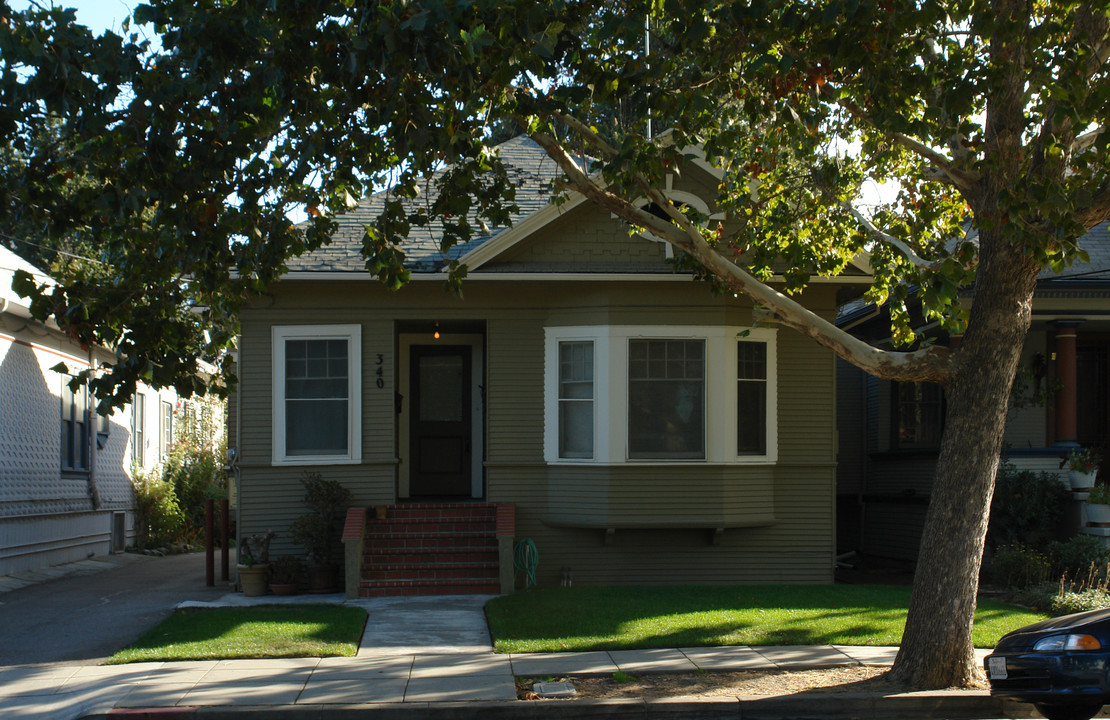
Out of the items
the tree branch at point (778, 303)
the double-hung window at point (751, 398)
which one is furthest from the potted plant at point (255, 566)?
the tree branch at point (778, 303)

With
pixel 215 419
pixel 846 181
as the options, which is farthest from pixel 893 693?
pixel 215 419

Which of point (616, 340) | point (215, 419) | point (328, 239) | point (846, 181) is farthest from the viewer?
point (215, 419)

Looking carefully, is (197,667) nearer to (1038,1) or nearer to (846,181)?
(846,181)

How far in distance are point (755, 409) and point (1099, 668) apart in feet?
25.0

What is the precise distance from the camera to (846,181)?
38.2 feet

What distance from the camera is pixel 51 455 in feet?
56.9

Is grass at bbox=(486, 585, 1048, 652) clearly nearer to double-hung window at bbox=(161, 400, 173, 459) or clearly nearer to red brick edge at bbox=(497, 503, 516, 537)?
red brick edge at bbox=(497, 503, 516, 537)

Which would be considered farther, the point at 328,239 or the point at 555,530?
the point at 555,530

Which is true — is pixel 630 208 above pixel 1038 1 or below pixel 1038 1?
below

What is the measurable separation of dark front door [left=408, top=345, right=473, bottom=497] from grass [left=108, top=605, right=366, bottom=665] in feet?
12.4

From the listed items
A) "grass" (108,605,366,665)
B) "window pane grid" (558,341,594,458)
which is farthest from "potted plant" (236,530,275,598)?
"window pane grid" (558,341,594,458)

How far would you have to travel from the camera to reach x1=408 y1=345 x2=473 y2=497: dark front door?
51.2ft

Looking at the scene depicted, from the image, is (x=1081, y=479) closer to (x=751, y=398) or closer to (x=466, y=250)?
(x=751, y=398)

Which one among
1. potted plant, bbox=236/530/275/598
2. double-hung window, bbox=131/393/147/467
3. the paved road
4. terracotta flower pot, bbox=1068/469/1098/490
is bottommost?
the paved road
